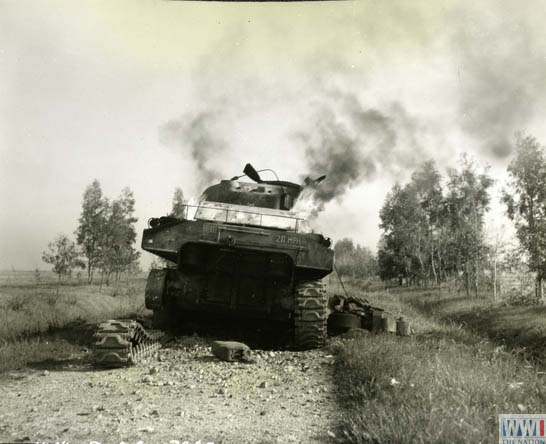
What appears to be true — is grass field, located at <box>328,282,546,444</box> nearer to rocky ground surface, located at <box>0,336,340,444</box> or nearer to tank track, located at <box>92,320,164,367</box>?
rocky ground surface, located at <box>0,336,340,444</box>

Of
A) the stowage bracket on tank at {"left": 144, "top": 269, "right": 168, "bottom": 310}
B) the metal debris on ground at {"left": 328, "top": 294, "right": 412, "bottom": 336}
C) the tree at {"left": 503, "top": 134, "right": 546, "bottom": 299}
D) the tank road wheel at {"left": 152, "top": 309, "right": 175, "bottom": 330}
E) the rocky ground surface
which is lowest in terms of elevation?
the rocky ground surface

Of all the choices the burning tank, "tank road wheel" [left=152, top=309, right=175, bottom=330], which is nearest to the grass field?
the burning tank

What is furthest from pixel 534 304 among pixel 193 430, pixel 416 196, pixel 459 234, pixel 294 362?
pixel 416 196

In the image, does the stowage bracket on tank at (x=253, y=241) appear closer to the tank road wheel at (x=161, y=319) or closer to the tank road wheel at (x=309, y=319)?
the tank road wheel at (x=309, y=319)

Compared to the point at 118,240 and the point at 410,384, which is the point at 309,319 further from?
the point at 118,240

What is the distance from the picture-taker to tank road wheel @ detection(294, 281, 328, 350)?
22.6 ft

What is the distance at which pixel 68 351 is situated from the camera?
6.18m

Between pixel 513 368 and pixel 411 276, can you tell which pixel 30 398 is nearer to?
pixel 513 368

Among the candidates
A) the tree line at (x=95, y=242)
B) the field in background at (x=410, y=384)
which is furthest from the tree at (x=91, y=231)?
the field in background at (x=410, y=384)

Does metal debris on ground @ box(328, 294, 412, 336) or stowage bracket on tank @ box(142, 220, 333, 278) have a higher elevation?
stowage bracket on tank @ box(142, 220, 333, 278)

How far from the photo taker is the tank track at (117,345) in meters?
5.27

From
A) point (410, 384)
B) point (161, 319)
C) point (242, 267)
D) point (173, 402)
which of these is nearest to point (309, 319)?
point (242, 267)

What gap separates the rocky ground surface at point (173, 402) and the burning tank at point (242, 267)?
126 centimetres

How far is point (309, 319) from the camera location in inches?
270
